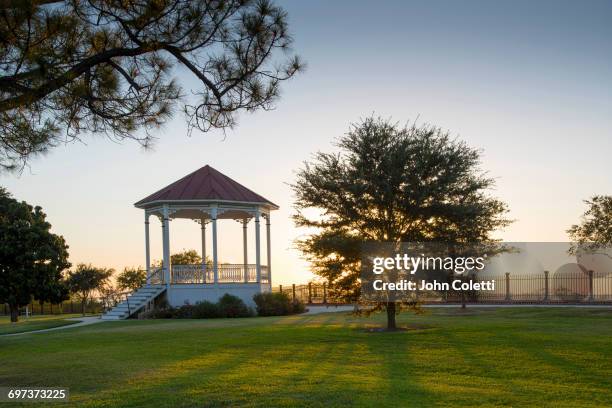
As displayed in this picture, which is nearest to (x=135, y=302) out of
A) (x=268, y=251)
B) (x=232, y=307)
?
(x=232, y=307)

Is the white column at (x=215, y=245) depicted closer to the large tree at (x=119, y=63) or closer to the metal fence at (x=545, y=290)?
the metal fence at (x=545, y=290)

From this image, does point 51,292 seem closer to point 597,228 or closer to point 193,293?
point 193,293

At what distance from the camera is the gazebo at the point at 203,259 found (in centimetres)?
3473

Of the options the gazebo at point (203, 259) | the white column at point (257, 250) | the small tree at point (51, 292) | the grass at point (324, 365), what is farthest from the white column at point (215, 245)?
the small tree at point (51, 292)

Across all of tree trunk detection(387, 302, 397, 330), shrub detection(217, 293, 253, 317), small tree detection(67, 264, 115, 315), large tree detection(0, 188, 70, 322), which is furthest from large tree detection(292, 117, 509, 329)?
small tree detection(67, 264, 115, 315)

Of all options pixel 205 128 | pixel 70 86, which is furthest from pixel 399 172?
pixel 70 86

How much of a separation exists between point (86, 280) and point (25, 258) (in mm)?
12412

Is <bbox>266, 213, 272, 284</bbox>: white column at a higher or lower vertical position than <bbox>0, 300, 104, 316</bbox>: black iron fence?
higher

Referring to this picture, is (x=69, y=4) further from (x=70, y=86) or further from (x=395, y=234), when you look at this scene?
(x=395, y=234)

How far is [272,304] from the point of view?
114 feet

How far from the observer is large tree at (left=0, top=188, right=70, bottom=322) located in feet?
130

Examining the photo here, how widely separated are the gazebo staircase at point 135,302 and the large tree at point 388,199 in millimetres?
13127

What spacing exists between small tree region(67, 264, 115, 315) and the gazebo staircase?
56.7ft

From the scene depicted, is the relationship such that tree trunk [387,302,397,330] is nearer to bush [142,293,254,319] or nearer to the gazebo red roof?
bush [142,293,254,319]
